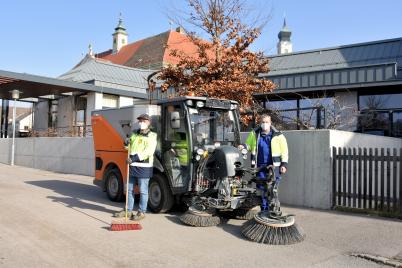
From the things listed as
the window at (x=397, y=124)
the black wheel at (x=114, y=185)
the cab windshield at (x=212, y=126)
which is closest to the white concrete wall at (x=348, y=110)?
the window at (x=397, y=124)

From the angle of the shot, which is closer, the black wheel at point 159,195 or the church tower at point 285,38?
the black wheel at point 159,195

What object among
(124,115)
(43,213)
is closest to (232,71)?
(124,115)

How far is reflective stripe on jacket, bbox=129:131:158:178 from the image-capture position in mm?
7602

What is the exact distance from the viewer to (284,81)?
19.9 metres

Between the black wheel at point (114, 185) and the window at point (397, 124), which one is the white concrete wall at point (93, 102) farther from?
the window at point (397, 124)

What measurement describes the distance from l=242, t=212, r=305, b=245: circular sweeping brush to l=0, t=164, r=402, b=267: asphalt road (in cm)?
12

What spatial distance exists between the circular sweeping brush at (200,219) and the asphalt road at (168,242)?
0.11 metres

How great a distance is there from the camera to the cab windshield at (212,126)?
792 centimetres

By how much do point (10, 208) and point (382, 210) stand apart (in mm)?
7618

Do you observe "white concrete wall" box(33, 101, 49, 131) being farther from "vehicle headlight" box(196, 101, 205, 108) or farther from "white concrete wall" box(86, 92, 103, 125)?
"vehicle headlight" box(196, 101, 205, 108)

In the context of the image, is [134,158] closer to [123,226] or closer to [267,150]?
[123,226]

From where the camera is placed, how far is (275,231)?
600 cm

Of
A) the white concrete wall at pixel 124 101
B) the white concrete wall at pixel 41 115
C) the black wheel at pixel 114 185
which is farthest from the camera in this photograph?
the white concrete wall at pixel 41 115

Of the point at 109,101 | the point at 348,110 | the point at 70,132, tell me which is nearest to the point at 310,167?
the point at 348,110
